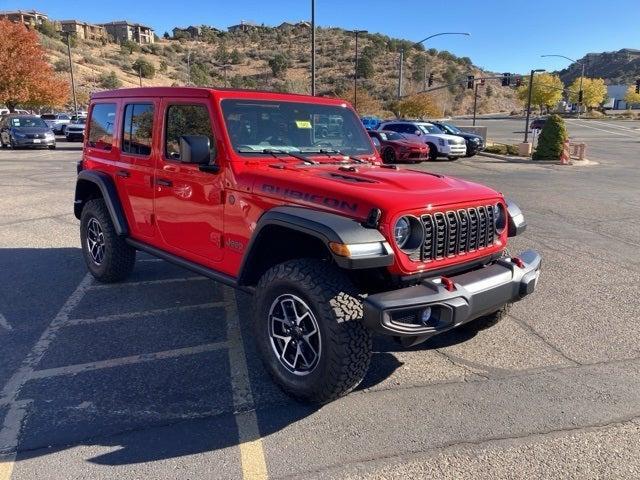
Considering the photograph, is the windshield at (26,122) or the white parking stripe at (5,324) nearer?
the white parking stripe at (5,324)

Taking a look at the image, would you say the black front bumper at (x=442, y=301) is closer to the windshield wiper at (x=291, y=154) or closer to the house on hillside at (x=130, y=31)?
the windshield wiper at (x=291, y=154)

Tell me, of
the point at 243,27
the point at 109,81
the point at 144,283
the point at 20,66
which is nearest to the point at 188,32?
the point at 243,27

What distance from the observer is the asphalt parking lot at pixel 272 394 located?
8.99ft

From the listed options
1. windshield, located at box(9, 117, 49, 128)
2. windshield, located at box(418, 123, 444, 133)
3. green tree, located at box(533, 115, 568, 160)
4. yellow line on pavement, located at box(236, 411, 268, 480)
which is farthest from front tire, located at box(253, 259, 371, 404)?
windshield, located at box(9, 117, 49, 128)

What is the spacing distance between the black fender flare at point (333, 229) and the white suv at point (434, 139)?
19.3 m

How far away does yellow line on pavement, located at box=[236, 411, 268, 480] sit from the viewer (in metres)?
2.65

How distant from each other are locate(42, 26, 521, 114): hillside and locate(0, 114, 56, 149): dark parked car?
39308 millimetres

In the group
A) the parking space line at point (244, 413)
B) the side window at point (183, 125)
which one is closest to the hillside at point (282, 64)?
the side window at point (183, 125)

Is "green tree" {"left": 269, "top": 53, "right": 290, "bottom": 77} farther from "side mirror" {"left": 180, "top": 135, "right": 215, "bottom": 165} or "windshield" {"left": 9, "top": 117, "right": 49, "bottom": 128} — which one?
"side mirror" {"left": 180, "top": 135, "right": 215, "bottom": 165}

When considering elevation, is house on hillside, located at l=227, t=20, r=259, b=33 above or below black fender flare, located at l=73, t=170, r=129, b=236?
above

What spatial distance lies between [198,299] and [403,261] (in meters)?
2.64

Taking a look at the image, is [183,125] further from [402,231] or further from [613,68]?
[613,68]

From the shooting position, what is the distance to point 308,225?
3041 millimetres

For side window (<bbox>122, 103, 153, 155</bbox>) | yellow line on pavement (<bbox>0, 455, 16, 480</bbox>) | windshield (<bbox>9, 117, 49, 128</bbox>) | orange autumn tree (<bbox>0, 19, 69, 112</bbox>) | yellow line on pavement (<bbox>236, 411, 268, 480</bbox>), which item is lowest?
yellow line on pavement (<bbox>0, 455, 16, 480</bbox>)
